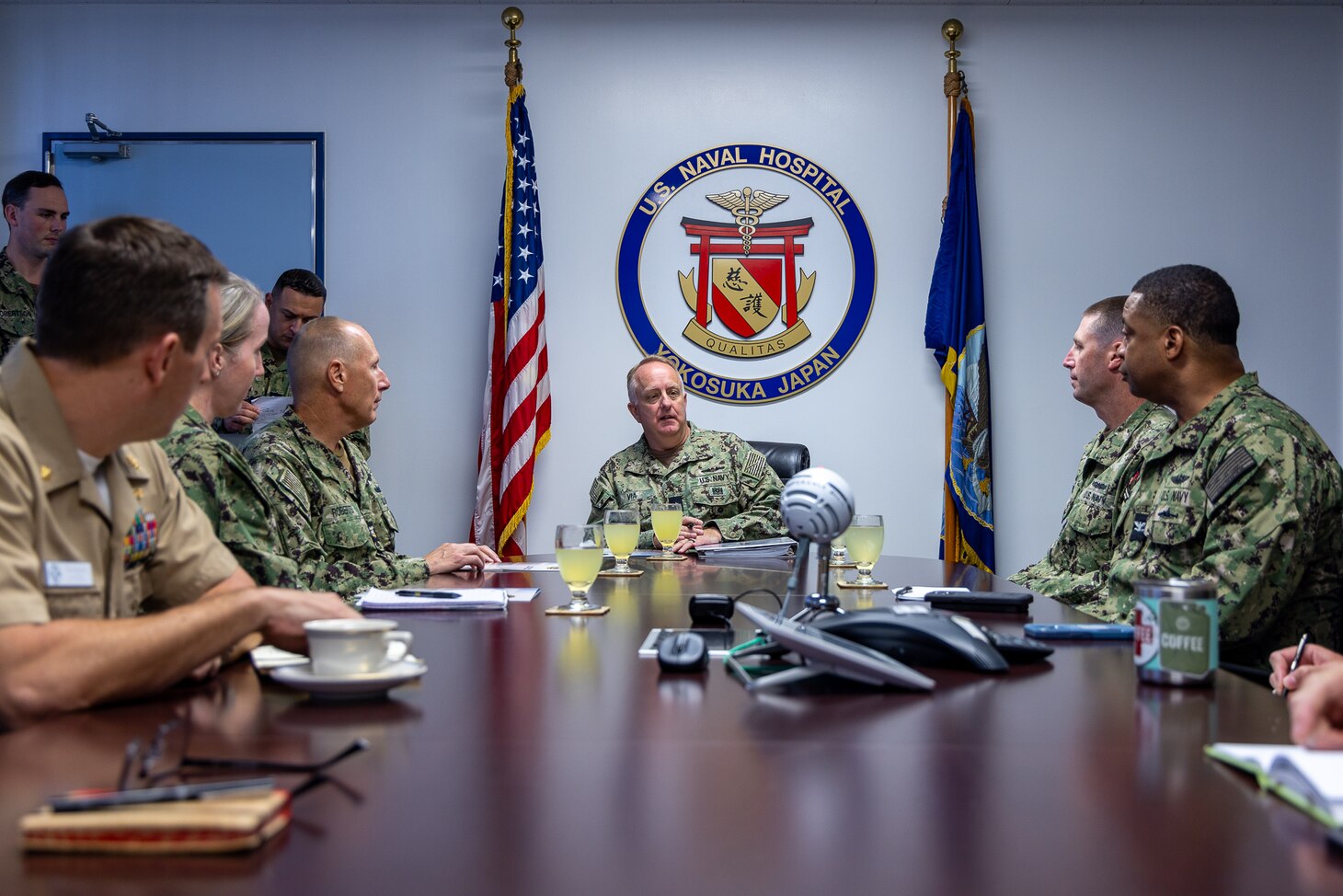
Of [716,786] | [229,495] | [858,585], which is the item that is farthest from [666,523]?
[716,786]

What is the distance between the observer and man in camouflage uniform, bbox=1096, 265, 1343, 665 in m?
2.20

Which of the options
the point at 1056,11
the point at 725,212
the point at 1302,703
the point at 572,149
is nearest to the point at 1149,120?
the point at 1056,11

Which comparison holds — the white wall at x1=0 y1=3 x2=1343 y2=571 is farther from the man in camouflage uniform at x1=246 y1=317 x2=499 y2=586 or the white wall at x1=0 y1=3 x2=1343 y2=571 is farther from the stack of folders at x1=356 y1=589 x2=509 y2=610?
the stack of folders at x1=356 y1=589 x2=509 y2=610

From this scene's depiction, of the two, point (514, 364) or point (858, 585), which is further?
point (514, 364)

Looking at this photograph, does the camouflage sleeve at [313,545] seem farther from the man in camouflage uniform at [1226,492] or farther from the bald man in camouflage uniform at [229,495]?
the man in camouflage uniform at [1226,492]

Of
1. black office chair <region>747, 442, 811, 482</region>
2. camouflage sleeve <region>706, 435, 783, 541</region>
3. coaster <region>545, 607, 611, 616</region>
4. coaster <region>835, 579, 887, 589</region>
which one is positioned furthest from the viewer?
black office chair <region>747, 442, 811, 482</region>

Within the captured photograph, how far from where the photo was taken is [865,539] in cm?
242

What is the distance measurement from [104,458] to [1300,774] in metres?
1.41

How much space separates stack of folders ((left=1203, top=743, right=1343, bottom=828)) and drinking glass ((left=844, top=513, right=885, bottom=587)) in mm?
1409

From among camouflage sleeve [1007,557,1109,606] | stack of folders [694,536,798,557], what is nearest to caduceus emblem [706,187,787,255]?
stack of folders [694,536,798,557]

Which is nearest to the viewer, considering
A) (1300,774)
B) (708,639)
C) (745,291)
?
(1300,774)

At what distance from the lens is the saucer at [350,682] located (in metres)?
1.20

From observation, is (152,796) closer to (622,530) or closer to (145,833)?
(145,833)

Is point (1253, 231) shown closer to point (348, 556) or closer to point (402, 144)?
point (402, 144)
